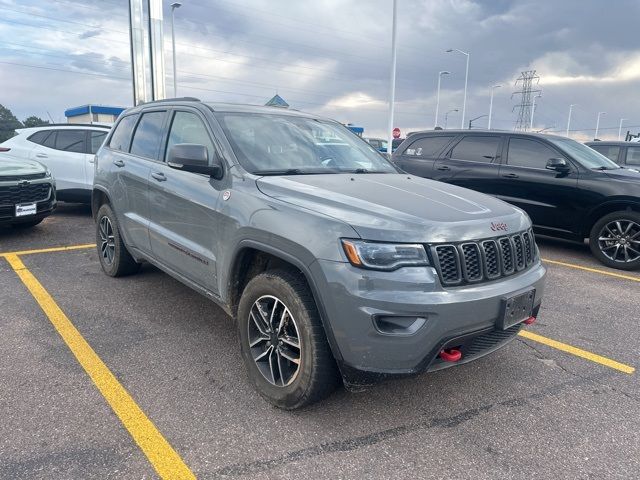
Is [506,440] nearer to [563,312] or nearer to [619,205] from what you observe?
[563,312]

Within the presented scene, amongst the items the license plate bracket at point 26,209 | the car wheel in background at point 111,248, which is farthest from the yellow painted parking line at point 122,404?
the license plate bracket at point 26,209

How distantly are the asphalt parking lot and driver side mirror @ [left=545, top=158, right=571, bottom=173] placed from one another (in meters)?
2.94

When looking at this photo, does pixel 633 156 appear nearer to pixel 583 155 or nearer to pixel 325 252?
pixel 583 155

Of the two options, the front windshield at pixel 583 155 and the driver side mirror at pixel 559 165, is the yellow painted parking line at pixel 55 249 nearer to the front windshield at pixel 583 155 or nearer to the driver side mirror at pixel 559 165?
the driver side mirror at pixel 559 165

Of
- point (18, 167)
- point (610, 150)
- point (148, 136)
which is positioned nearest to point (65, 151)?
point (18, 167)

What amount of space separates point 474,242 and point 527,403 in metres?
1.18

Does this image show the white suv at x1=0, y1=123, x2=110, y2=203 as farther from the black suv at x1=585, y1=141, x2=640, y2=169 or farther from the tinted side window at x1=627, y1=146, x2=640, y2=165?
the tinted side window at x1=627, y1=146, x2=640, y2=165

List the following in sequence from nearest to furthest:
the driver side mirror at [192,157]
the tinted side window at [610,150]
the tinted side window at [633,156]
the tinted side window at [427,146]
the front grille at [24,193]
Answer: the driver side mirror at [192,157] → the front grille at [24,193] → the tinted side window at [427,146] → the tinted side window at [633,156] → the tinted side window at [610,150]

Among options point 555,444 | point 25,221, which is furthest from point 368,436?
point 25,221

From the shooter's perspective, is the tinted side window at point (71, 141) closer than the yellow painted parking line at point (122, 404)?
No

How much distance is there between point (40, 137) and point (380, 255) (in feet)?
28.4

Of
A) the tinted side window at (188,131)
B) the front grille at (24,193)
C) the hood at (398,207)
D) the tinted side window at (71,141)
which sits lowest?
the front grille at (24,193)

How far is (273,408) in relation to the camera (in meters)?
2.93

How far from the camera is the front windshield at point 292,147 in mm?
3418
